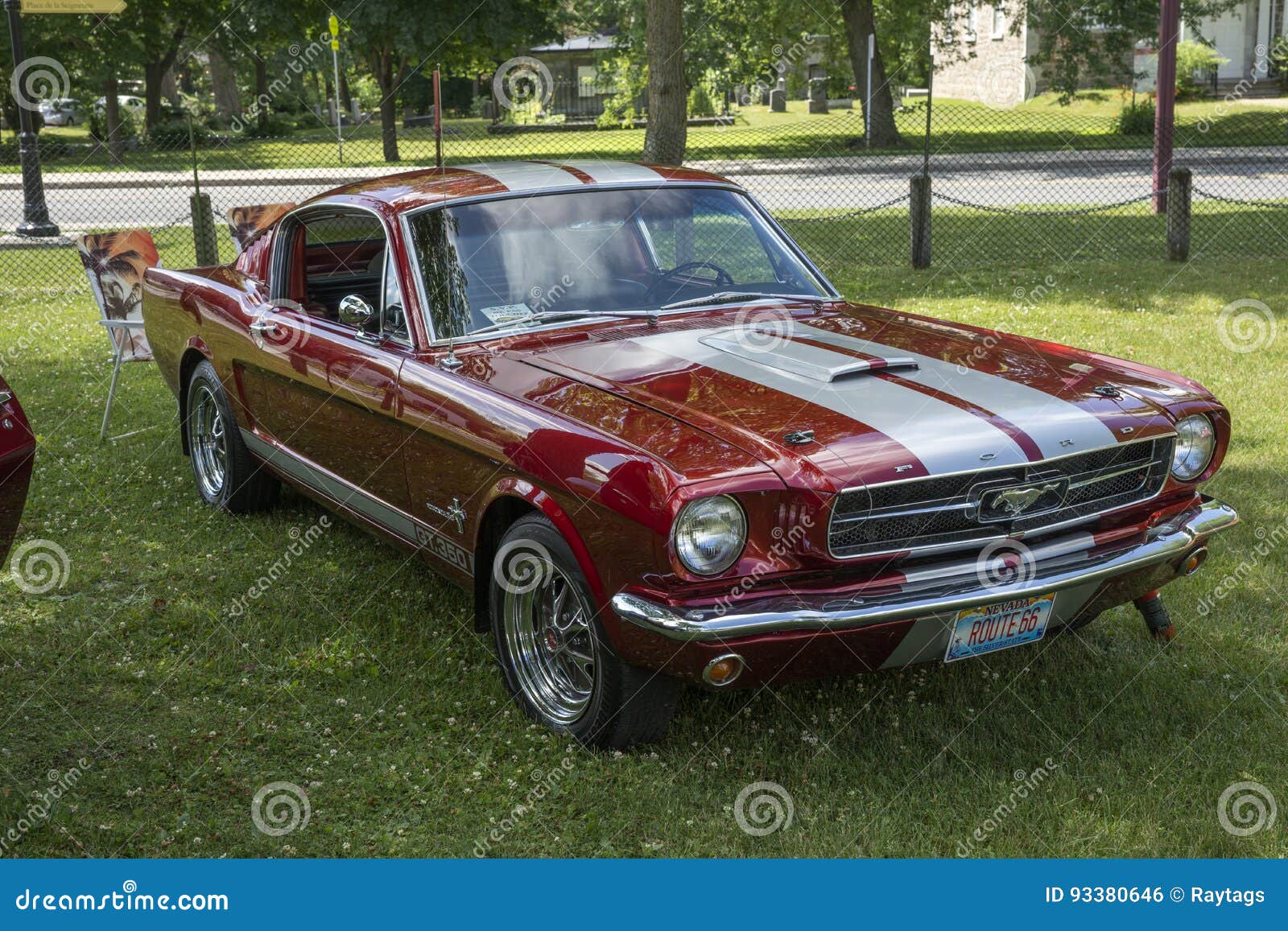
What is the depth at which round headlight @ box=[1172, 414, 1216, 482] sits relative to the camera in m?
4.23

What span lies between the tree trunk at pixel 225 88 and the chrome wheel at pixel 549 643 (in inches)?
1602

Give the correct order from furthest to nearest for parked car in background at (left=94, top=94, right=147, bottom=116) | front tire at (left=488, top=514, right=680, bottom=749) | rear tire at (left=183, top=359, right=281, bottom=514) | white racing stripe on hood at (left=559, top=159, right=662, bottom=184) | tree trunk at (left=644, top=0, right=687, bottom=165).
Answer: parked car in background at (left=94, top=94, right=147, bottom=116), tree trunk at (left=644, top=0, right=687, bottom=165), rear tire at (left=183, top=359, right=281, bottom=514), white racing stripe on hood at (left=559, top=159, right=662, bottom=184), front tire at (left=488, top=514, right=680, bottom=749)

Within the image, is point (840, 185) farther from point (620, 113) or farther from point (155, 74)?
point (155, 74)

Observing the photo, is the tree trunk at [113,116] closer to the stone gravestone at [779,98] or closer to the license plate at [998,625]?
the stone gravestone at [779,98]

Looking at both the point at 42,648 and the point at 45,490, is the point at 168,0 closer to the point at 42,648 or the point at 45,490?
the point at 45,490

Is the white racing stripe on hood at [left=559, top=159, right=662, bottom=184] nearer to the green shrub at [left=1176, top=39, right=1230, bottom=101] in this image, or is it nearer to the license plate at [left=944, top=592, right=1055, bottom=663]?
the license plate at [left=944, top=592, right=1055, bottom=663]

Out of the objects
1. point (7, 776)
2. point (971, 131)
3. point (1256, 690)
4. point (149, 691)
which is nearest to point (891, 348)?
point (1256, 690)

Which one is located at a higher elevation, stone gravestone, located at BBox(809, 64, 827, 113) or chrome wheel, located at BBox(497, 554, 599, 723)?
stone gravestone, located at BBox(809, 64, 827, 113)

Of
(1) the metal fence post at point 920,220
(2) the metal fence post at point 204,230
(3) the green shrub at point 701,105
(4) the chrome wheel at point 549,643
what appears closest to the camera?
(4) the chrome wheel at point 549,643

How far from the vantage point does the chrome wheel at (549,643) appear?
3.96 metres

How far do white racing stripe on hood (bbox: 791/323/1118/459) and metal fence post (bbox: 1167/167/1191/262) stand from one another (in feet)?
31.5

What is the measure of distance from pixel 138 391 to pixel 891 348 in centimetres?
624

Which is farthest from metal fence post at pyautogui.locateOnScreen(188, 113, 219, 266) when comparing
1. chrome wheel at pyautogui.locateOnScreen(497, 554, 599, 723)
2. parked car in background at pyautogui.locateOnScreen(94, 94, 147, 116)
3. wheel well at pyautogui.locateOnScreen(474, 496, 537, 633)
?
parked car in background at pyautogui.locateOnScreen(94, 94, 147, 116)

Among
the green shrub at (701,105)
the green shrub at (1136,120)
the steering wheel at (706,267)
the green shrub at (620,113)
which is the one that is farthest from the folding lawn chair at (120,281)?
the green shrub at (701,105)
